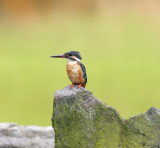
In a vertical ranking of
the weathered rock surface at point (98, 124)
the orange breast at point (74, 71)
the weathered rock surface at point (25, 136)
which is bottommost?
the weathered rock surface at point (25, 136)

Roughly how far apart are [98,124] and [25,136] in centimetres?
197

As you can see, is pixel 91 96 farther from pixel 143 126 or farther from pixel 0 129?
pixel 0 129

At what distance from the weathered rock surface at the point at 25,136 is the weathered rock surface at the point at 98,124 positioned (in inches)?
63.7

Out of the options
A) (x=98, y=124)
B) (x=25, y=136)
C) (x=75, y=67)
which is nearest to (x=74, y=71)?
(x=75, y=67)

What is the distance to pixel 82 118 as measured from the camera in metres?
2.68

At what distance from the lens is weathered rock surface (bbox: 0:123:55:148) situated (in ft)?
13.8

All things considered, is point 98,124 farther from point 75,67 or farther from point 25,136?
point 25,136

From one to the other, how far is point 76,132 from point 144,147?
549mm

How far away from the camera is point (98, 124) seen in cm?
271

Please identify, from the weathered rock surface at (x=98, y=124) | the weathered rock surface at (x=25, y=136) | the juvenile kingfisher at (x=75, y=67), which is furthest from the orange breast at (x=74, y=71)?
the weathered rock surface at (x=25, y=136)

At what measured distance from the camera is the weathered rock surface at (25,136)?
166 inches

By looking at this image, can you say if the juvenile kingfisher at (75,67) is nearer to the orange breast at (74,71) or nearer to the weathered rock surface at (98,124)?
the orange breast at (74,71)

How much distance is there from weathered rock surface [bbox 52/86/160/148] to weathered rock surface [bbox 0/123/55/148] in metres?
1.62

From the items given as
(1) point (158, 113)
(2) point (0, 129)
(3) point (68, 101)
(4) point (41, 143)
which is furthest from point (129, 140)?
(2) point (0, 129)
